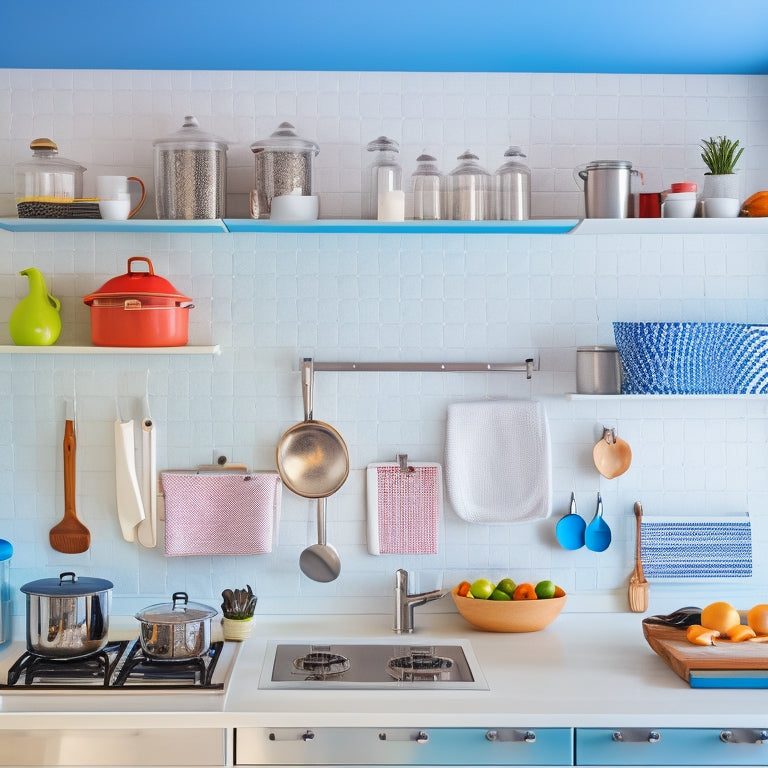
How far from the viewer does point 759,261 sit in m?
2.66

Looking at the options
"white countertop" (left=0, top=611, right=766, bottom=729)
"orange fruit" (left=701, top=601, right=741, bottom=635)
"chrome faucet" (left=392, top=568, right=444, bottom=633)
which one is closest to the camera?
"white countertop" (left=0, top=611, right=766, bottom=729)

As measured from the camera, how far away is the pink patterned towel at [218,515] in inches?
101

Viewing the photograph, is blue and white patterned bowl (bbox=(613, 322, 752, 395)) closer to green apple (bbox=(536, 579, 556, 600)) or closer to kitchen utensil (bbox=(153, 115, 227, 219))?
green apple (bbox=(536, 579, 556, 600))

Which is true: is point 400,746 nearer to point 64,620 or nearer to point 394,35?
point 64,620

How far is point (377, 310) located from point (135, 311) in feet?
2.19

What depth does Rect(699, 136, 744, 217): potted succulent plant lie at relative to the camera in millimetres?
2398

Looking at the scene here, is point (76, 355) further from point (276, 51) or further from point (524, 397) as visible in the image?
point (524, 397)

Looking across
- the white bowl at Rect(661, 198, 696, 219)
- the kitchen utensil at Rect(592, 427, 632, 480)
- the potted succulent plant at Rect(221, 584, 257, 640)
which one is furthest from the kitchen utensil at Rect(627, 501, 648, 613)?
the potted succulent plant at Rect(221, 584, 257, 640)

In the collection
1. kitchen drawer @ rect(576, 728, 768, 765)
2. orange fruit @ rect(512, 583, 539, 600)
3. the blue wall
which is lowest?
kitchen drawer @ rect(576, 728, 768, 765)

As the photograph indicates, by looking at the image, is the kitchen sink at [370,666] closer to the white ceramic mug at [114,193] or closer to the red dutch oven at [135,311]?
the red dutch oven at [135,311]

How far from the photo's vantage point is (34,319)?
2482 mm

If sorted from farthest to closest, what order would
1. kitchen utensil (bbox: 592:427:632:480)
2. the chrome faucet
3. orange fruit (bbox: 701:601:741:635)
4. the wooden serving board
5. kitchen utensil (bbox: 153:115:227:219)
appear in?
kitchen utensil (bbox: 592:427:632:480) → the chrome faucet → kitchen utensil (bbox: 153:115:227:219) → orange fruit (bbox: 701:601:741:635) → the wooden serving board

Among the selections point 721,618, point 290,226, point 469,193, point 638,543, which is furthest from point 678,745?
point 290,226

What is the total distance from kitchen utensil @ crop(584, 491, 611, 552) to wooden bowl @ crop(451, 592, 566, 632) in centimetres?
21
